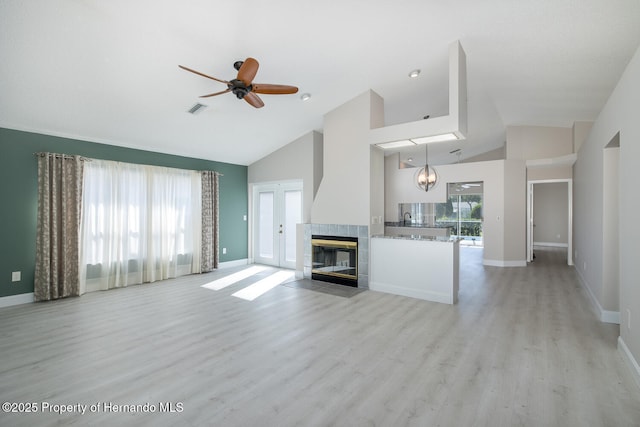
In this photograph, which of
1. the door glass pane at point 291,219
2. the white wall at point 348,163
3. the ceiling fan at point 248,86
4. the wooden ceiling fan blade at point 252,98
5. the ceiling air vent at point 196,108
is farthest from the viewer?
the door glass pane at point 291,219

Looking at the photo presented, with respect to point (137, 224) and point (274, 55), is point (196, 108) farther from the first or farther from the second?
point (137, 224)

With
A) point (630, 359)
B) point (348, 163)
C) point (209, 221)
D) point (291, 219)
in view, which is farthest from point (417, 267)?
point (209, 221)

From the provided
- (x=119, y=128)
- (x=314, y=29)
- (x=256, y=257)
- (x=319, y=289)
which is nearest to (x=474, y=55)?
(x=314, y=29)

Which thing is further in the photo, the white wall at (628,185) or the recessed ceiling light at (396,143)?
the recessed ceiling light at (396,143)

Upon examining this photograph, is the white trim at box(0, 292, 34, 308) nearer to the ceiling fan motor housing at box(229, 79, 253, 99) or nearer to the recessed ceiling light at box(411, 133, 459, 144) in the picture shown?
the ceiling fan motor housing at box(229, 79, 253, 99)

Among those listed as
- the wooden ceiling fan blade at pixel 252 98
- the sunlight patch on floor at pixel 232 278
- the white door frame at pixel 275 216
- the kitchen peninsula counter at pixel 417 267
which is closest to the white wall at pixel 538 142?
the kitchen peninsula counter at pixel 417 267

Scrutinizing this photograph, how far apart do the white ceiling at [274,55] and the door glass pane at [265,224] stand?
2275 millimetres

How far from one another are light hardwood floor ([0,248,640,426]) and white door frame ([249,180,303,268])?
8.82 ft

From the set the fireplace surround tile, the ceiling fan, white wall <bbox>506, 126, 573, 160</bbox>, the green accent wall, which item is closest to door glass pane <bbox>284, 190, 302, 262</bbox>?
the fireplace surround tile

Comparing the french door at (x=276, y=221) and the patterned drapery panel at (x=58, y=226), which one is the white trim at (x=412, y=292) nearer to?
the french door at (x=276, y=221)

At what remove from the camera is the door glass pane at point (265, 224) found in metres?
7.47

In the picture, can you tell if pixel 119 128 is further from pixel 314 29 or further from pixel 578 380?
pixel 578 380

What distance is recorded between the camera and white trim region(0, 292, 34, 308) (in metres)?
4.26

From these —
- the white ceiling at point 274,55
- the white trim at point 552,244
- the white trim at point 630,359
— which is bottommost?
the white trim at point 630,359
